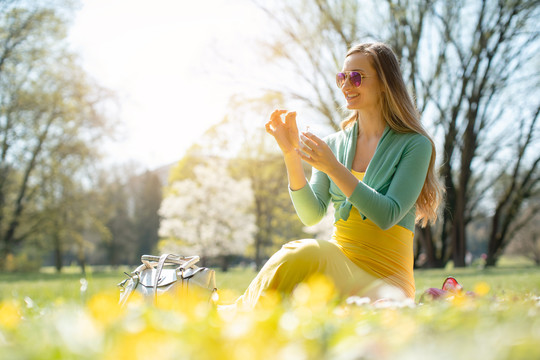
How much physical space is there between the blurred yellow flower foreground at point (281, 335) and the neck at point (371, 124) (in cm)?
178

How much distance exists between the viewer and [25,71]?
20.0m

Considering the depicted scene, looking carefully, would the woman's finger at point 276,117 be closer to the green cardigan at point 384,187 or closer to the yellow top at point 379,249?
the green cardigan at point 384,187

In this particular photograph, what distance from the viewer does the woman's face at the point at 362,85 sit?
9.64 feet

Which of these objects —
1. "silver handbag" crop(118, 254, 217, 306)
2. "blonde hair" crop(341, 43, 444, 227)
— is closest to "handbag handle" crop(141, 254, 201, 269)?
"silver handbag" crop(118, 254, 217, 306)

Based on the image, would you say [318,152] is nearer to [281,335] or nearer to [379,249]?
[379,249]

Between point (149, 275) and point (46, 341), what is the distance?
1726 mm

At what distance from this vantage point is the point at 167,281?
265 centimetres

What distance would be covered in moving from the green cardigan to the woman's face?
0.22m

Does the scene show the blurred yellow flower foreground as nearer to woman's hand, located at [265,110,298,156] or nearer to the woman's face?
woman's hand, located at [265,110,298,156]

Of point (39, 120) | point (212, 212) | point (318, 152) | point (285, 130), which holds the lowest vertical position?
point (212, 212)

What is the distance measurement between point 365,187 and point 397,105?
767 millimetres

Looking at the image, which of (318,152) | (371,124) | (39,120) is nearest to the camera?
(318,152)

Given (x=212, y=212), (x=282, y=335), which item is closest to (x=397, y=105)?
(x=282, y=335)

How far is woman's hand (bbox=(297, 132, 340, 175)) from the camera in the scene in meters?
2.38
